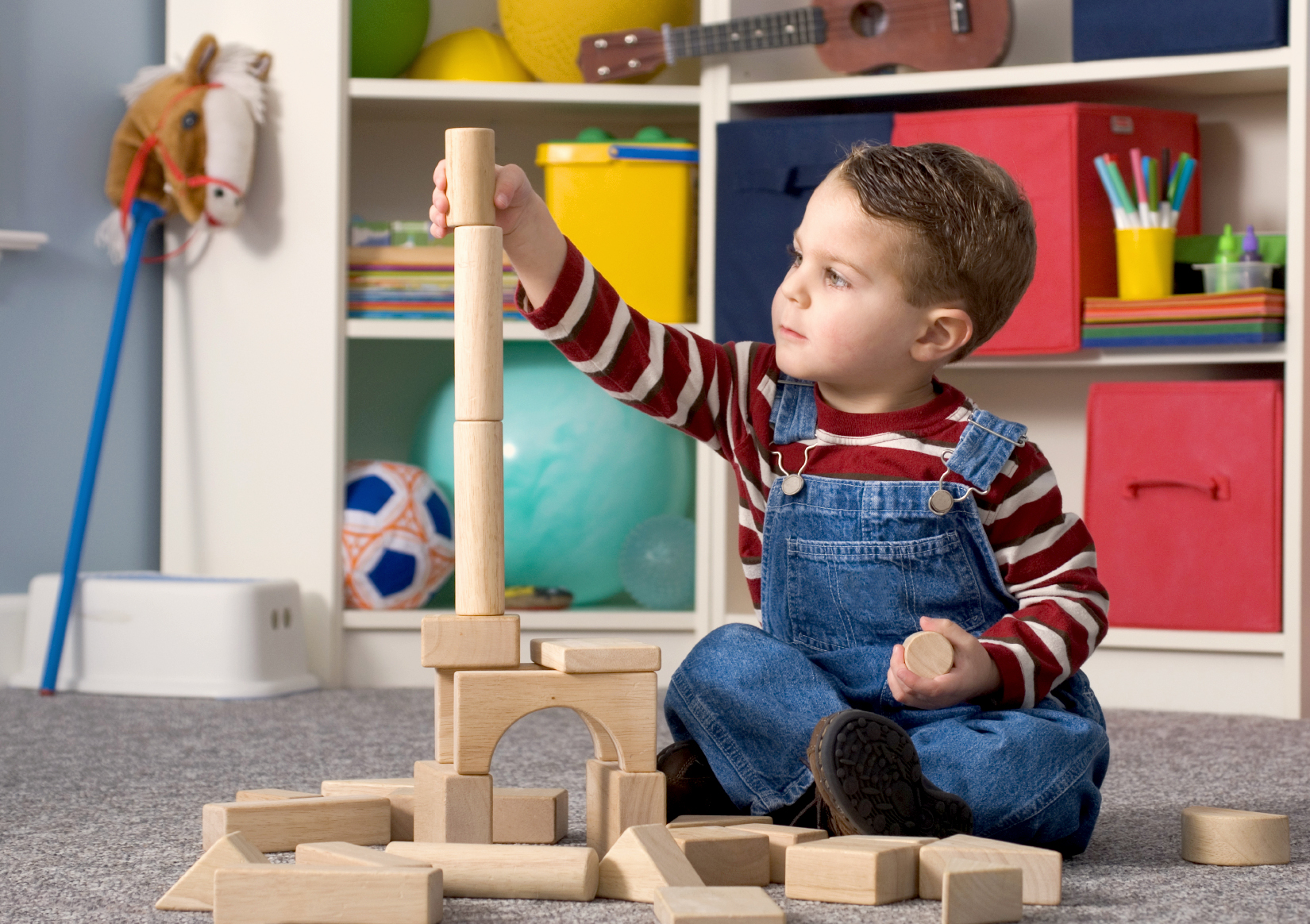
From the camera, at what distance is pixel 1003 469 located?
0.95 metres

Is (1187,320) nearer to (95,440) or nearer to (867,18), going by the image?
(867,18)

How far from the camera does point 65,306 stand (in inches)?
71.8

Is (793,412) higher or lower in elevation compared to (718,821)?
higher

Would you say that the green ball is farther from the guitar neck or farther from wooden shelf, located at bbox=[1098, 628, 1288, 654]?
wooden shelf, located at bbox=[1098, 628, 1288, 654]

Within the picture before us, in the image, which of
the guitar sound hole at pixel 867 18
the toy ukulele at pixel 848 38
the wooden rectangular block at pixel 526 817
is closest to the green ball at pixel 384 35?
the toy ukulele at pixel 848 38

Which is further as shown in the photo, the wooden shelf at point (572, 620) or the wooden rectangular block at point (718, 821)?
the wooden shelf at point (572, 620)

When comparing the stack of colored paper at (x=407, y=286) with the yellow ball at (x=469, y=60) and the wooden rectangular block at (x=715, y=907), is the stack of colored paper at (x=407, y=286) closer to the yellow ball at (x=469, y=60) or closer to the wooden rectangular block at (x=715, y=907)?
the yellow ball at (x=469, y=60)

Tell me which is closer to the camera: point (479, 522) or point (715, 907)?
point (715, 907)

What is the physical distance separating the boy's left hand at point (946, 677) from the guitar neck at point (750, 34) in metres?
1.06

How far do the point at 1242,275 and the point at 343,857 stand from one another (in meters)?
1.29

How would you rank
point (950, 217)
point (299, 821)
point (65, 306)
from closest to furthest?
point (299, 821)
point (950, 217)
point (65, 306)

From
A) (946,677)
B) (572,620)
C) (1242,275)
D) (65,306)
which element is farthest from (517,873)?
(65,306)

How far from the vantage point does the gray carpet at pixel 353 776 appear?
0.74 m

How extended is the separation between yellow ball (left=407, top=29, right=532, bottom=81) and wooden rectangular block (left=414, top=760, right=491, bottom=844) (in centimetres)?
122
